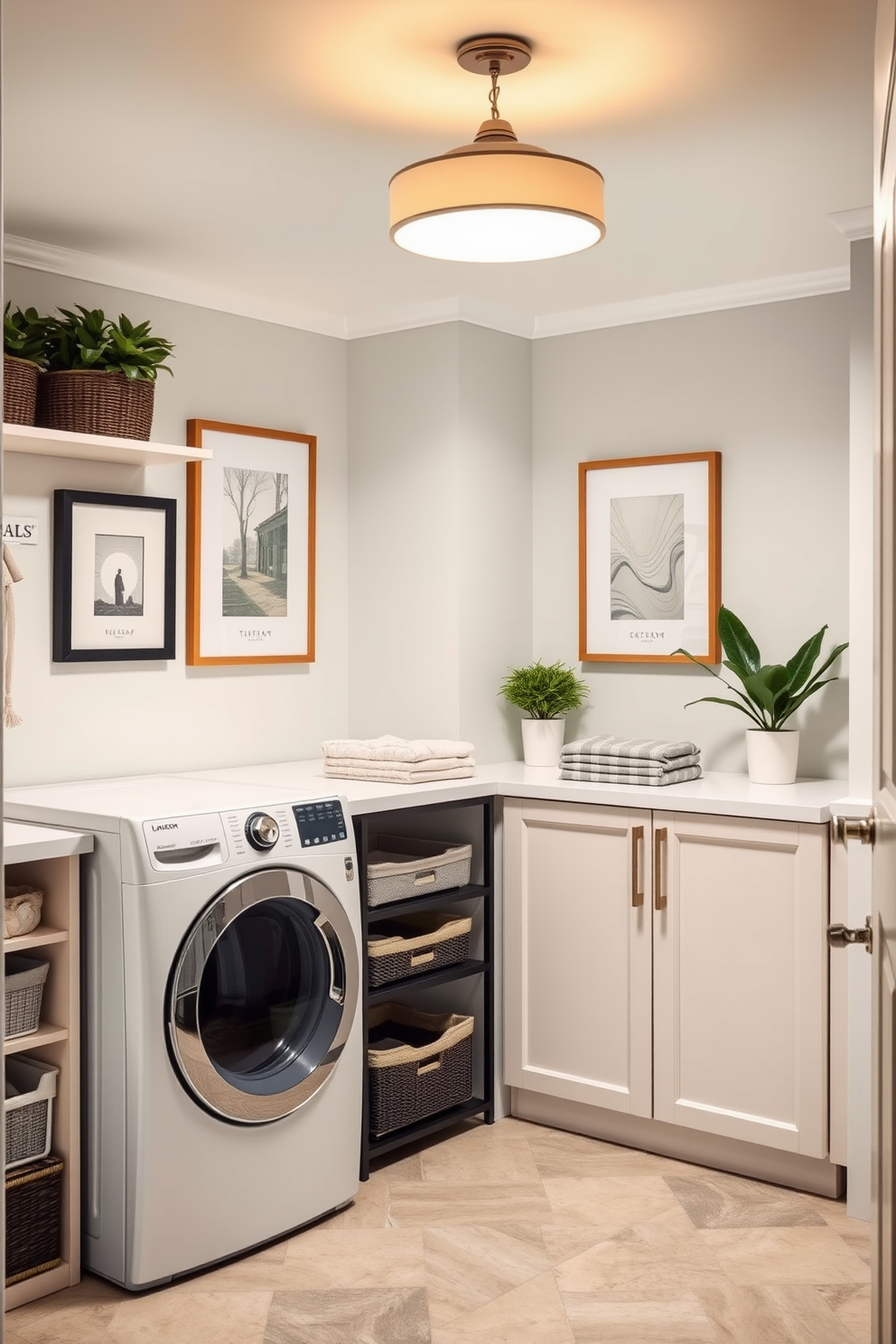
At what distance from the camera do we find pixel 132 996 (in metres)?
2.61

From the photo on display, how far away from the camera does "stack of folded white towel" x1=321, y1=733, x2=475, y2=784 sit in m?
3.44

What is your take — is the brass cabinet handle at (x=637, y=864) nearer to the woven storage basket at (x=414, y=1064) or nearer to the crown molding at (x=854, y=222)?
the woven storage basket at (x=414, y=1064)

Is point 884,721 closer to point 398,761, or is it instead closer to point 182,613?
point 398,761

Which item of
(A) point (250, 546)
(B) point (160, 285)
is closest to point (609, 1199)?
(A) point (250, 546)

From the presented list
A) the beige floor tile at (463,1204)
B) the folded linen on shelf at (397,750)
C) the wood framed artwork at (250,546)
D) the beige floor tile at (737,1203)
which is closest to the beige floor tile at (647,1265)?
the beige floor tile at (737,1203)

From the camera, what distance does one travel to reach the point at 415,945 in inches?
132

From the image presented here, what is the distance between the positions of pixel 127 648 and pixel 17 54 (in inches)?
66.6

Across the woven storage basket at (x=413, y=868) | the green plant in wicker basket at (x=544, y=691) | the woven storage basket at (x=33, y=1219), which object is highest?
the green plant in wicker basket at (x=544, y=691)

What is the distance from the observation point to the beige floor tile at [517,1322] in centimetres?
249

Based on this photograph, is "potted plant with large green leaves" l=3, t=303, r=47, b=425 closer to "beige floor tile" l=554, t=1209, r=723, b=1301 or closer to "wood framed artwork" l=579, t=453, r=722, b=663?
"wood framed artwork" l=579, t=453, r=722, b=663

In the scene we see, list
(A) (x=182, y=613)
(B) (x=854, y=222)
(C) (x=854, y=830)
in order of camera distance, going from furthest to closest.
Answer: (A) (x=182, y=613) → (B) (x=854, y=222) → (C) (x=854, y=830)

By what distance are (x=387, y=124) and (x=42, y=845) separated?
1629 millimetres

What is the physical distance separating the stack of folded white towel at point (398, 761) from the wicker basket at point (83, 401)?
41.7 inches

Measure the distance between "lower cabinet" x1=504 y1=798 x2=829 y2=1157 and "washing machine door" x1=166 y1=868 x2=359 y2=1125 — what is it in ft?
2.40
